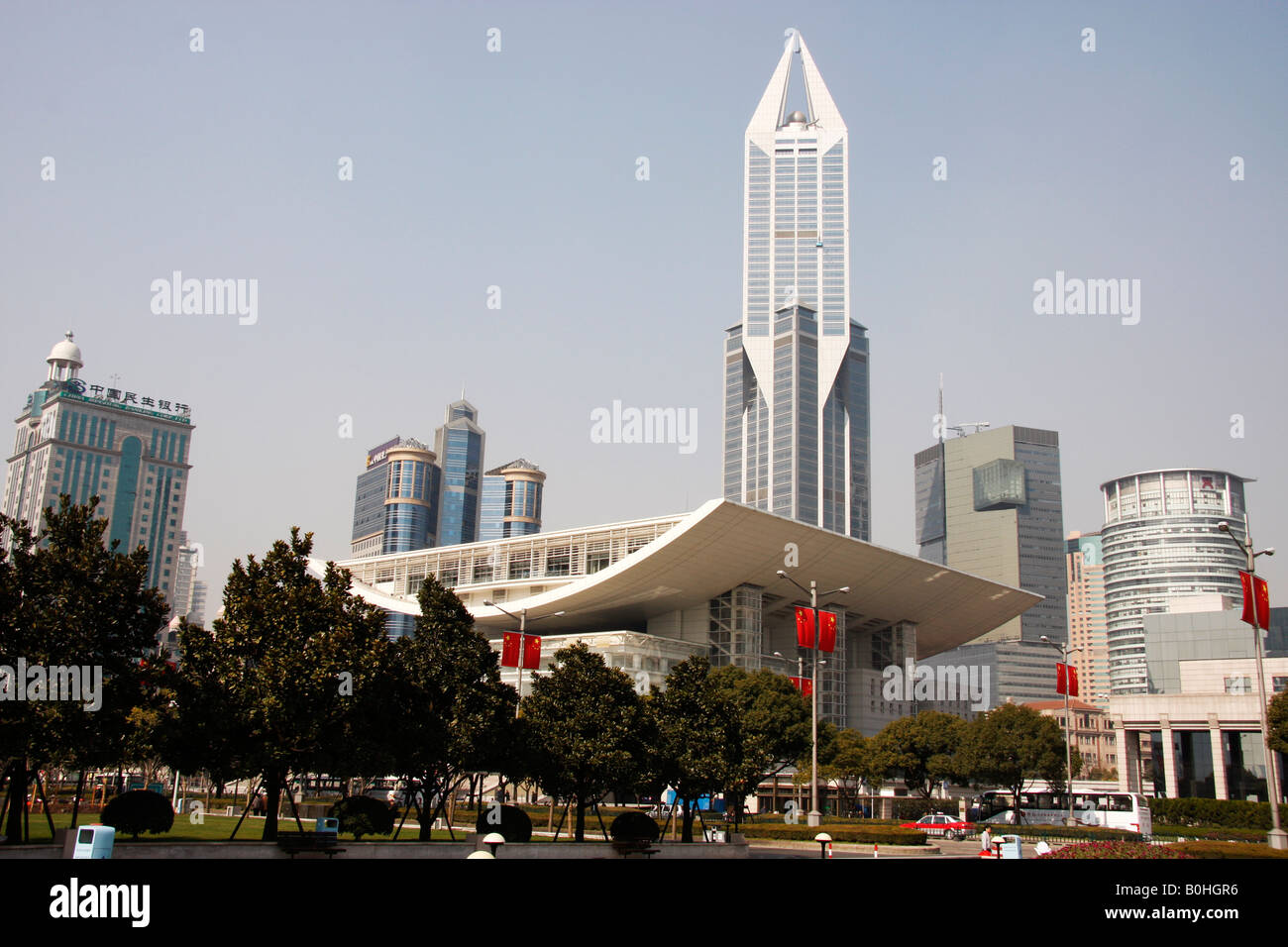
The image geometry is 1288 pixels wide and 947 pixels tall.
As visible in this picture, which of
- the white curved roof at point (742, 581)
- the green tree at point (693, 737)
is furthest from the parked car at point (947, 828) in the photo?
the white curved roof at point (742, 581)

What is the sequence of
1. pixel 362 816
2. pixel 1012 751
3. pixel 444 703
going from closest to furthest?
pixel 362 816, pixel 444 703, pixel 1012 751

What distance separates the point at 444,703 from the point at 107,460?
560 feet

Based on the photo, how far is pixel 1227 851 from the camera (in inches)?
1040

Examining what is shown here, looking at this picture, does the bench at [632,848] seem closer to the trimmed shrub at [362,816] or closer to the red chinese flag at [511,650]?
the trimmed shrub at [362,816]

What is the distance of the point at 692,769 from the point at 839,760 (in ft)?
102

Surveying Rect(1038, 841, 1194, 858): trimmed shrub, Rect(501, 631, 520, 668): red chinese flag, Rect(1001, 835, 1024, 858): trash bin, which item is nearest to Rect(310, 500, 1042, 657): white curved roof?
Rect(501, 631, 520, 668): red chinese flag

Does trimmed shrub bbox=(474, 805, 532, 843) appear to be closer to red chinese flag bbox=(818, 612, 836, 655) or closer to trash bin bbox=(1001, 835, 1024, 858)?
trash bin bbox=(1001, 835, 1024, 858)

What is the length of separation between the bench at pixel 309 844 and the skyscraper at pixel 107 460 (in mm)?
164348

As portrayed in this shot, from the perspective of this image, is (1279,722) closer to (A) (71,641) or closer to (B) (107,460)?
(A) (71,641)

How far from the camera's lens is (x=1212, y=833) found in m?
50.0

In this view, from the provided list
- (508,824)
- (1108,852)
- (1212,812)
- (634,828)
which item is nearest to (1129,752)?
(1212,812)

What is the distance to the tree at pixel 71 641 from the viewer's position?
73.9ft
